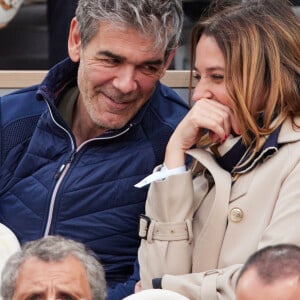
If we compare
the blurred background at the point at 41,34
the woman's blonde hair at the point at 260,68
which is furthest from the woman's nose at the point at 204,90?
the blurred background at the point at 41,34

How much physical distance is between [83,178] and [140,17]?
65 cm

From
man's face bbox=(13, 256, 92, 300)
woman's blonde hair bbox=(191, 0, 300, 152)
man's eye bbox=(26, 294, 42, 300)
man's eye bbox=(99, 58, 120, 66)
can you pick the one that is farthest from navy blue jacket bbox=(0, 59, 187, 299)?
man's eye bbox=(26, 294, 42, 300)

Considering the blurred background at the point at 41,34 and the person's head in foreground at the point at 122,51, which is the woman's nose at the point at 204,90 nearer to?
the person's head in foreground at the point at 122,51

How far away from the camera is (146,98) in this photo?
4.18m

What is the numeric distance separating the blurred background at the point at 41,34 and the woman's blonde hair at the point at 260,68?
1.71m

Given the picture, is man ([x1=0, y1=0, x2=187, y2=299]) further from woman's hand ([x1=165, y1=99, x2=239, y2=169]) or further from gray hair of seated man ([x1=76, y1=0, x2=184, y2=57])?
woman's hand ([x1=165, y1=99, x2=239, y2=169])

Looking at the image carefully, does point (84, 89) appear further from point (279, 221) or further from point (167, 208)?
point (279, 221)

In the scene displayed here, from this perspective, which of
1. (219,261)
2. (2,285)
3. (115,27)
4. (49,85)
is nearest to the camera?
(2,285)

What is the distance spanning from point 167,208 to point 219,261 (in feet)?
0.87

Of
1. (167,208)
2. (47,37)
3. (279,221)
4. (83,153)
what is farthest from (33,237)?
(47,37)

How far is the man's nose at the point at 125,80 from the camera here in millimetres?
4035

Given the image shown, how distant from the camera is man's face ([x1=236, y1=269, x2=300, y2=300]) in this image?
8.94 ft

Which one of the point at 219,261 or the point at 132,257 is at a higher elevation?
the point at 219,261

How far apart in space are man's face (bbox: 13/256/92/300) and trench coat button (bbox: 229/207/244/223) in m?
0.59
